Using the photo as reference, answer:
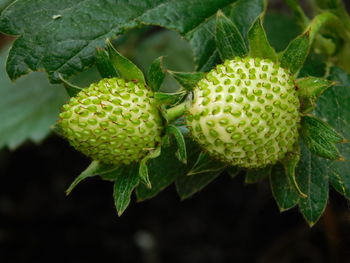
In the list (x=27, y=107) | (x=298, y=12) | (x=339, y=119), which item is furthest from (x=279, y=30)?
(x=27, y=107)

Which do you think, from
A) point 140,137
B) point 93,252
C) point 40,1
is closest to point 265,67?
point 140,137

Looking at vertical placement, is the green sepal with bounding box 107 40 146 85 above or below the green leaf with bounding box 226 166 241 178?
above

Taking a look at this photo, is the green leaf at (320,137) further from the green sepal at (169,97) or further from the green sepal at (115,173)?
the green sepal at (115,173)

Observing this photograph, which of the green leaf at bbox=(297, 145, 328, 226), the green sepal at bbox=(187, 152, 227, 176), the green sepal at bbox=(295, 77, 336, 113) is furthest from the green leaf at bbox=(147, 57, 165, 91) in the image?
the green leaf at bbox=(297, 145, 328, 226)

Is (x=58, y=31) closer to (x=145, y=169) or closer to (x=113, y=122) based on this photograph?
(x=113, y=122)

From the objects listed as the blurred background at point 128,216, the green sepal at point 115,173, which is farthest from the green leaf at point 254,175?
the blurred background at point 128,216

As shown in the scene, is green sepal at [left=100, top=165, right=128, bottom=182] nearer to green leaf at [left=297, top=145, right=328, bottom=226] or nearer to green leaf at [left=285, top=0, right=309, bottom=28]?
green leaf at [left=297, top=145, right=328, bottom=226]
